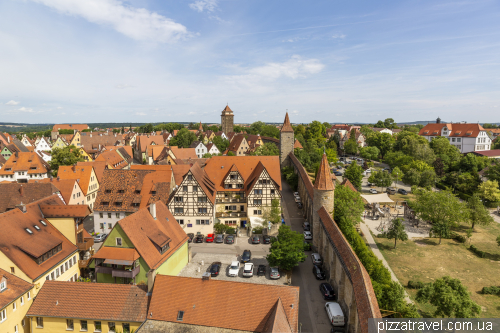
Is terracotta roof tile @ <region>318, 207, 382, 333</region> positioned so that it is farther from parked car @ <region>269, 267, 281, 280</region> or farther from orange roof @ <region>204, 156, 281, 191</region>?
orange roof @ <region>204, 156, 281, 191</region>

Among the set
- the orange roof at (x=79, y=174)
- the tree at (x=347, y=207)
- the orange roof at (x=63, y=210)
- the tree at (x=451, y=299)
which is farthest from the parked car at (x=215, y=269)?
the orange roof at (x=79, y=174)

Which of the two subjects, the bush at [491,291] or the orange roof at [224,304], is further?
the bush at [491,291]

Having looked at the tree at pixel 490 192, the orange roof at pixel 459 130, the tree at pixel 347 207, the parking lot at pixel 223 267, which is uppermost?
the orange roof at pixel 459 130

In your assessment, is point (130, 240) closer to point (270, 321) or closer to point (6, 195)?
point (270, 321)

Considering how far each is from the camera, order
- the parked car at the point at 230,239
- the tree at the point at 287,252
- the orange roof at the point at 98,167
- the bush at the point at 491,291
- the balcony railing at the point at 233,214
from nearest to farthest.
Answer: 1. the bush at the point at 491,291
2. the tree at the point at 287,252
3. the parked car at the point at 230,239
4. the balcony railing at the point at 233,214
5. the orange roof at the point at 98,167

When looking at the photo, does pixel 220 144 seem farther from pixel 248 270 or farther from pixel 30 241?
→ pixel 30 241

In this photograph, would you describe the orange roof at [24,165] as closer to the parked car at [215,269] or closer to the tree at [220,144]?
the tree at [220,144]

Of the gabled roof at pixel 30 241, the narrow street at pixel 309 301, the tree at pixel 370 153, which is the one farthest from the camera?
the tree at pixel 370 153
